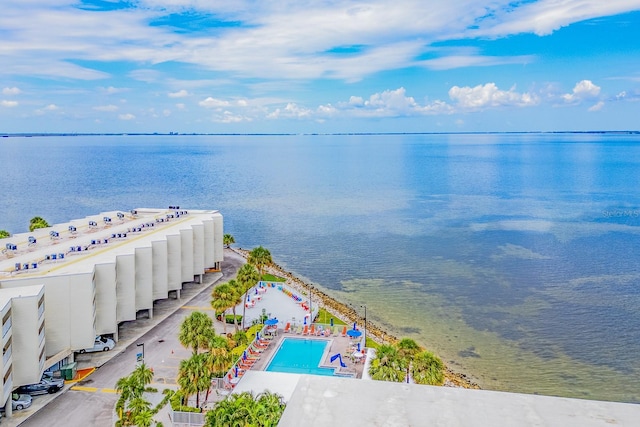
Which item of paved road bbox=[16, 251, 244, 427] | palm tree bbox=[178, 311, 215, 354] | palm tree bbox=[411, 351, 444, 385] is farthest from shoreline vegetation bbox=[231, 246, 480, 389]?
→ palm tree bbox=[178, 311, 215, 354]

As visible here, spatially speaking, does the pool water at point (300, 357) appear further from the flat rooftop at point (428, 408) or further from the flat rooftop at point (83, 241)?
the flat rooftop at point (428, 408)

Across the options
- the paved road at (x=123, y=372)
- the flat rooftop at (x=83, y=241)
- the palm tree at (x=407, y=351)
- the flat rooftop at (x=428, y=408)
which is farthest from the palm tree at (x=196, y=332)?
the flat rooftop at (x=428, y=408)

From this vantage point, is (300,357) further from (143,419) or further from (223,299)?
(143,419)

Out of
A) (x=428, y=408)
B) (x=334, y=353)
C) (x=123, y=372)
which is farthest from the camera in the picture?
(x=334, y=353)

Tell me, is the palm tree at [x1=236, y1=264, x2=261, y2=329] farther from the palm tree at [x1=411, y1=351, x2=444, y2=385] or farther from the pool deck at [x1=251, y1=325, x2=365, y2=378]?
the palm tree at [x1=411, y1=351, x2=444, y2=385]

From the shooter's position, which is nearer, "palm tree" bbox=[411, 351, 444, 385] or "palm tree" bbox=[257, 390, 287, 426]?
"palm tree" bbox=[257, 390, 287, 426]

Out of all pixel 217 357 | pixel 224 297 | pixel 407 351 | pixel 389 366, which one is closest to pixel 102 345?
pixel 224 297
